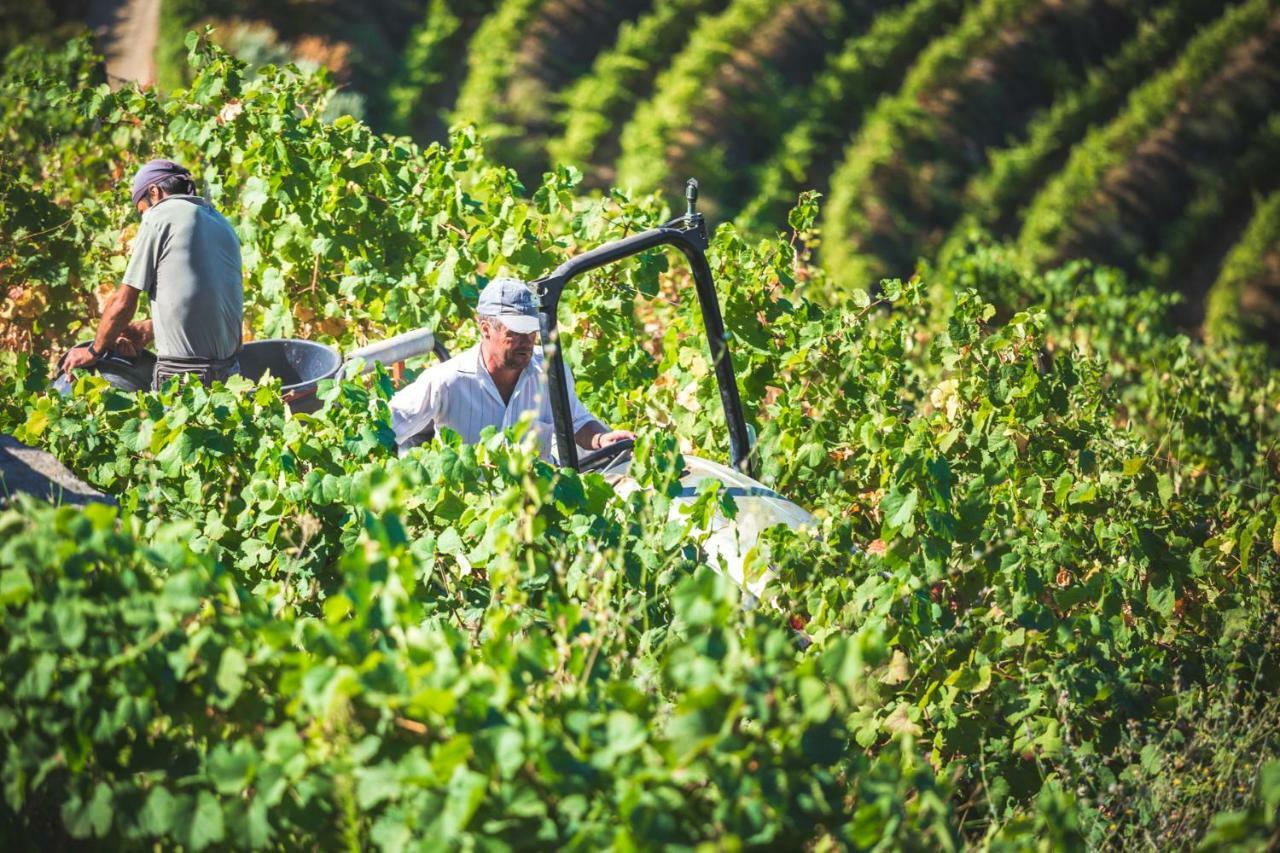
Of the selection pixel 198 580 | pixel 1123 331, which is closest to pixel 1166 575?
pixel 198 580

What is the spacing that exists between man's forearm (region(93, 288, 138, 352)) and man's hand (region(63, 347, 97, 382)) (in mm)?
39

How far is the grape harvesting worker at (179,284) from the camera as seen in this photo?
13.7ft

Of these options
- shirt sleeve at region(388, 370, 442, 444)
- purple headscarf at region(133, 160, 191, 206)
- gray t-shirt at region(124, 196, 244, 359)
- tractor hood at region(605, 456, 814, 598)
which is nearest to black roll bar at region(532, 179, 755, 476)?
tractor hood at region(605, 456, 814, 598)

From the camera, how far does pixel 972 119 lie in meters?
18.8

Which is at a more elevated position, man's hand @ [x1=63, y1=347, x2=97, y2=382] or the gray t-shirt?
the gray t-shirt

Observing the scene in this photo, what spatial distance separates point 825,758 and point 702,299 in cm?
212

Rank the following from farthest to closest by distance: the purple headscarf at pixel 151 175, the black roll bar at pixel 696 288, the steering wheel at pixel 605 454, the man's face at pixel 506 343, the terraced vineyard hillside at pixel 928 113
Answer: the terraced vineyard hillside at pixel 928 113
the purple headscarf at pixel 151 175
the man's face at pixel 506 343
the steering wheel at pixel 605 454
the black roll bar at pixel 696 288

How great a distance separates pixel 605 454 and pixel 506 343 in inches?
21.2

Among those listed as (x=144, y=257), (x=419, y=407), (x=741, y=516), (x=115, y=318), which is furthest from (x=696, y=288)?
(x=115, y=318)

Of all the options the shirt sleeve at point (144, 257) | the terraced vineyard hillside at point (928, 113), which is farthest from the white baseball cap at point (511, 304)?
the terraced vineyard hillside at point (928, 113)

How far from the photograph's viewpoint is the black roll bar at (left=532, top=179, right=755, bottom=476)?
3.43 m

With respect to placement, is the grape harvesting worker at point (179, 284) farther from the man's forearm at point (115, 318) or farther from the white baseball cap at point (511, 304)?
the white baseball cap at point (511, 304)

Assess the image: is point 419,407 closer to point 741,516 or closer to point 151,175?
point 741,516

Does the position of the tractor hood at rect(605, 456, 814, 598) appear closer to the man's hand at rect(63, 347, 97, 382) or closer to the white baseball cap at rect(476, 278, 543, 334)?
the white baseball cap at rect(476, 278, 543, 334)
